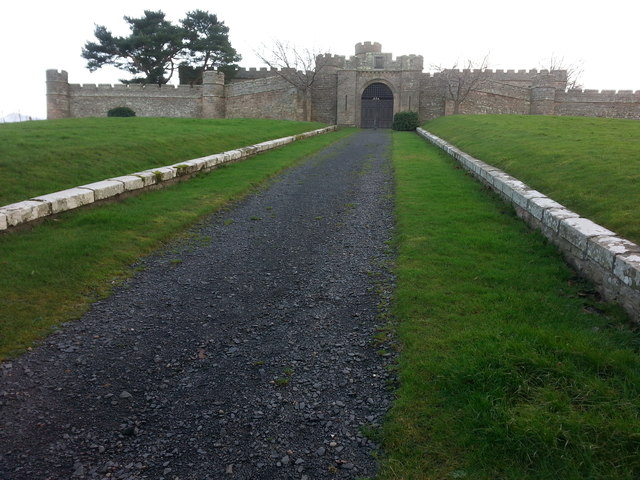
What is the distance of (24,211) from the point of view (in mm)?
5891

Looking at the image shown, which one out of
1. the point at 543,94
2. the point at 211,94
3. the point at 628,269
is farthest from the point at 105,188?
the point at 543,94

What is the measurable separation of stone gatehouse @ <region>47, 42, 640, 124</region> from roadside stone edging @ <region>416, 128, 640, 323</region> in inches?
1286

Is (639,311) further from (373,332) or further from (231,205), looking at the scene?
(231,205)

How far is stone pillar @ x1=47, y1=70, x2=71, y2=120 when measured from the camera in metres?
41.0

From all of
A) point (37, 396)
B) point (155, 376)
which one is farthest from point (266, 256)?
point (37, 396)

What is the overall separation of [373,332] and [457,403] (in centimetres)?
113

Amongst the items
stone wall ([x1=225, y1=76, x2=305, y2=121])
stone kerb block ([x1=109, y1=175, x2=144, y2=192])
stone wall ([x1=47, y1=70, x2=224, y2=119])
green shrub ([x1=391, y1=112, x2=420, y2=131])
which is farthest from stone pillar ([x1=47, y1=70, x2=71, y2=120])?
stone kerb block ([x1=109, y1=175, x2=144, y2=192])

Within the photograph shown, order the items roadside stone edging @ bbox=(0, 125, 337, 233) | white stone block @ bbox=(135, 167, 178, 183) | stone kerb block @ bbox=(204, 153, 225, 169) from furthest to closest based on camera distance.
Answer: stone kerb block @ bbox=(204, 153, 225, 169)
white stone block @ bbox=(135, 167, 178, 183)
roadside stone edging @ bbox=(0, 125, 337, 233)

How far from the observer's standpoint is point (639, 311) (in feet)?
11.7

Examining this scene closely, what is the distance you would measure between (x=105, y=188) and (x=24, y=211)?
5.31 feet

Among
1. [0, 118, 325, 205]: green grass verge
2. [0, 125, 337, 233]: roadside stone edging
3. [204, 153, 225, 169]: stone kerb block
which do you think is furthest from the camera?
[204, 153, 225, 169]: stone kerb block

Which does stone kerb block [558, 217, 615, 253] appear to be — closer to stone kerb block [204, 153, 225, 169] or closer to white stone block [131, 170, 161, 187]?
white stone block [131, 170, 161, 187]

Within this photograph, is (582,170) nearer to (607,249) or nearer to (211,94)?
(607,249)

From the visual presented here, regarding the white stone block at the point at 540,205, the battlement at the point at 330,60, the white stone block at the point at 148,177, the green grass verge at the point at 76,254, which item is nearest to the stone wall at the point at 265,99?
the battlement at the point at 330,60
